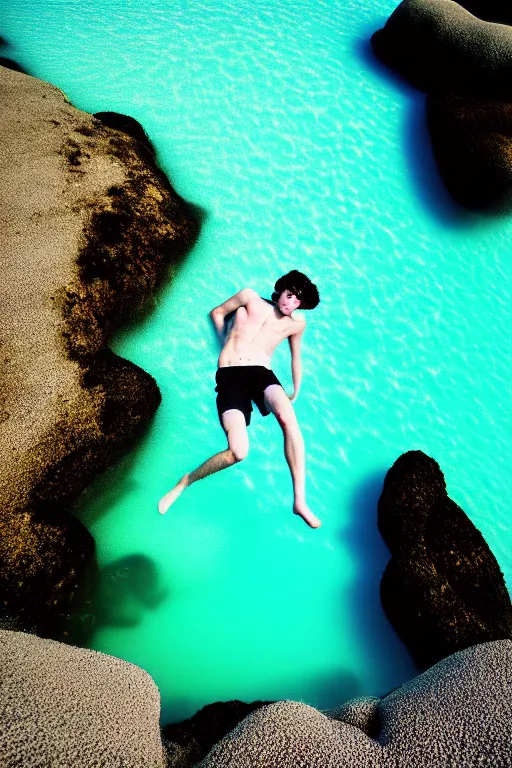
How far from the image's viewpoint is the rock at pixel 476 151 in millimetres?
8641

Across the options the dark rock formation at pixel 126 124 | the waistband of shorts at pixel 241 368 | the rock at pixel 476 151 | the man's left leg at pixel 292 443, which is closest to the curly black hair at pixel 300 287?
the waistband of shorts at pixel 241 368

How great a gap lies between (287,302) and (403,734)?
3.51m

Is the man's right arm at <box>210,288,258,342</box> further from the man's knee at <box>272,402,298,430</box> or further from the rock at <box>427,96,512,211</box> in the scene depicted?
the rock at <box>427,96,512,211</box>

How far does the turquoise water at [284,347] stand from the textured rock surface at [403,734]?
1.34m

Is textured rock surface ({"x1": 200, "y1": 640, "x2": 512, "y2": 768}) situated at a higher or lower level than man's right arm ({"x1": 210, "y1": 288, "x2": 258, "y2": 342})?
lower

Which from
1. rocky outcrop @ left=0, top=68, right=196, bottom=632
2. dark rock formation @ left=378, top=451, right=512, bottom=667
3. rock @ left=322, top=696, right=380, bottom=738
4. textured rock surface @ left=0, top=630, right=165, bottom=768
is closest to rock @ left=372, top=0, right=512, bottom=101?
rocky outcrop @ left=0, top=68, right=196, bottom=632

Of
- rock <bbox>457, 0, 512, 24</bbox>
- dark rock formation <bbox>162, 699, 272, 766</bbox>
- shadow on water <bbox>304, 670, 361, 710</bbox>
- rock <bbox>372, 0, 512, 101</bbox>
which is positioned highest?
rock <bbox>457, 0, 512, 24</bbox>

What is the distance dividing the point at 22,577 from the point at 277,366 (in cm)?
365

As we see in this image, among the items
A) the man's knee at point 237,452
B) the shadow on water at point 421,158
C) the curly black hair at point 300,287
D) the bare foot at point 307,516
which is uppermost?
the shadow on water at point 421,158

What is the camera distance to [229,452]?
4.38 m

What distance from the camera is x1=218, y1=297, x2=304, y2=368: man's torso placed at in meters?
5.07

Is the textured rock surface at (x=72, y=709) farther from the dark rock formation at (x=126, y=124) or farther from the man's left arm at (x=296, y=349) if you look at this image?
the dark rock formation at (x=126, y=124)

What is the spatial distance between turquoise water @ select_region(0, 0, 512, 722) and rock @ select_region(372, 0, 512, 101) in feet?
2.02

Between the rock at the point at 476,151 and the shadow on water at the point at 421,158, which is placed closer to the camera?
the rock at the point at 476,151
